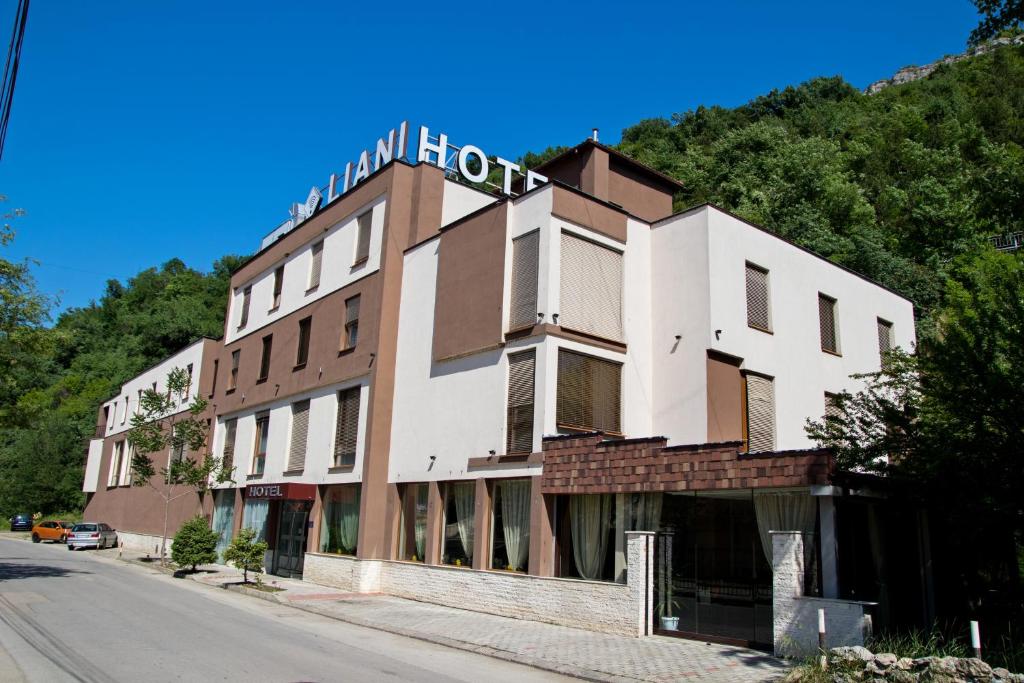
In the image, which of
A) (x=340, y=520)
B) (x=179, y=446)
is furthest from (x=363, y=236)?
(x=179, y=446)

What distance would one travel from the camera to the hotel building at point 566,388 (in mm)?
14148

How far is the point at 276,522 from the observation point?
89.0ft

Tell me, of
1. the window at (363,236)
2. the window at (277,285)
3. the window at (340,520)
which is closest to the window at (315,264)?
the window at (363,236)

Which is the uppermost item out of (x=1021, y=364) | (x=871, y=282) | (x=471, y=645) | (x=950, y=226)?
(x=950, y=226)

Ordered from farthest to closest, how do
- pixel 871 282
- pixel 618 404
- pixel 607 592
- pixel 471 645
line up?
1. pixel 871 282
2. pixel 618 404
3. pixel 607 592
4. pixel 471 645

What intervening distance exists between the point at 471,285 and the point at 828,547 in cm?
1093

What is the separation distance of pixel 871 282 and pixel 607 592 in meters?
15.3

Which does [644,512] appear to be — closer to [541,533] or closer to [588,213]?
[541,533]

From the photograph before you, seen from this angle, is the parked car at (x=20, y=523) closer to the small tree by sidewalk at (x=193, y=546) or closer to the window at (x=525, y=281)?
the small tree by sidewalk at (x=193, y=546)

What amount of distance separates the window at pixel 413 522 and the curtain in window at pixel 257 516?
27.0ft

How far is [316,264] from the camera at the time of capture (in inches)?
1107

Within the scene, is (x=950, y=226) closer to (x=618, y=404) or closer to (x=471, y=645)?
(x=618, y=404)

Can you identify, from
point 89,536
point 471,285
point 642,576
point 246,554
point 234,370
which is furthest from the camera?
point 89,536

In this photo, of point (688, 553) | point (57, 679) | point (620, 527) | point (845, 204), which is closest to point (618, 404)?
point (620, 527)
